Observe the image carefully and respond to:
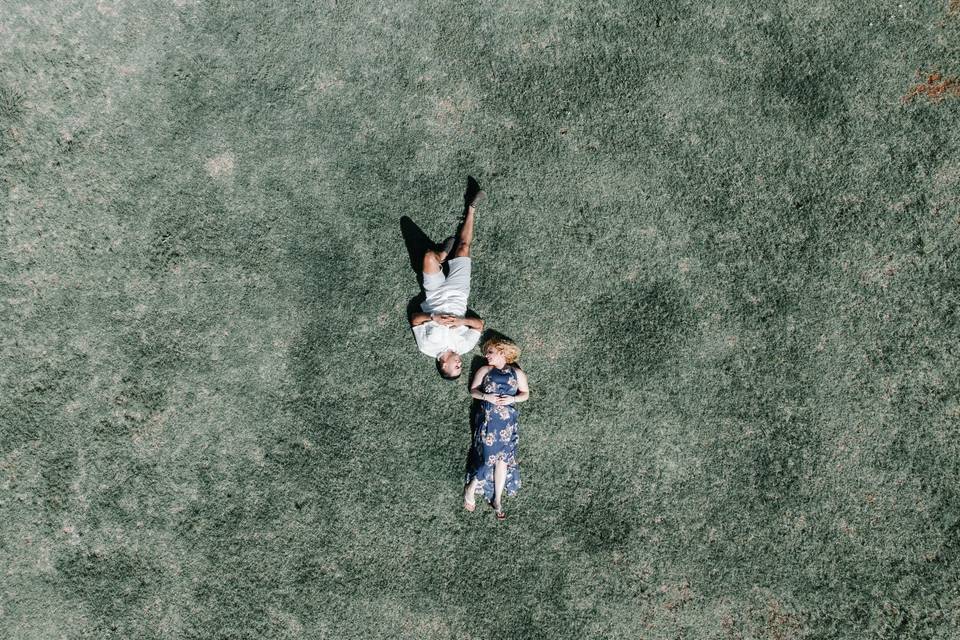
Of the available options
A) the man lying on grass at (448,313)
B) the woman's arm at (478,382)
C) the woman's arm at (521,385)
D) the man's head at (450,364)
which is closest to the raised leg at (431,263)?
the man lying on grass at (448,313)

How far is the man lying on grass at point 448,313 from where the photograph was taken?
5.29 meters

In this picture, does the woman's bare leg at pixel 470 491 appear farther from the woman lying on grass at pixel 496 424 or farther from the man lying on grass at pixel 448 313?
the man lying on grass at pixel 448 313

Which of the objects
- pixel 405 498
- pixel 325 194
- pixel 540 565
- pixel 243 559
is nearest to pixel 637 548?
pixel 540 565

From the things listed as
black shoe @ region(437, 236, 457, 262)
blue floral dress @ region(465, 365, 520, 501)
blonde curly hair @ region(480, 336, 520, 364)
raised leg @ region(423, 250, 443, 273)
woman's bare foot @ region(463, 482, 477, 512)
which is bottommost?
woman's bare foot @ region(463, 482, 477, 512)

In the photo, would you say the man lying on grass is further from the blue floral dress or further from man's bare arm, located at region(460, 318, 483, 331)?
the blue floral dress

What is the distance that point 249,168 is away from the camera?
5.61 metres

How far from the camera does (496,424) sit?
532cm

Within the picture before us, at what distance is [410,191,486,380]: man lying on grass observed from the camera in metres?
5.29

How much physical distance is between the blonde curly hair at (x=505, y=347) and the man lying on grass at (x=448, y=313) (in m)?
0.15

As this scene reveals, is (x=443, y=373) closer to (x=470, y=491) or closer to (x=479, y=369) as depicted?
(x=479, y=369)

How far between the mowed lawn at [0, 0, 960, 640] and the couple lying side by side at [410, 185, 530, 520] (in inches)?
8.8

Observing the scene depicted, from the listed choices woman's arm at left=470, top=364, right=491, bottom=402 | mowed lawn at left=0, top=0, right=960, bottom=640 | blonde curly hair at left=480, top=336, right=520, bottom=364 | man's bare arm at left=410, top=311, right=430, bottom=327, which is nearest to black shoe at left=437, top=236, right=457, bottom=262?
mowed lawn at left=0, top=0, right=960, bottom=640

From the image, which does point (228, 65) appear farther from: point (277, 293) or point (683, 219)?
point (683, 219)

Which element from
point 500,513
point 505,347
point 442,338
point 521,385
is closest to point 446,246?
point 442,338
